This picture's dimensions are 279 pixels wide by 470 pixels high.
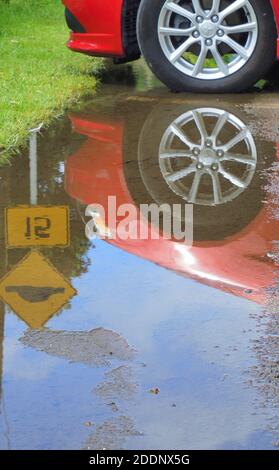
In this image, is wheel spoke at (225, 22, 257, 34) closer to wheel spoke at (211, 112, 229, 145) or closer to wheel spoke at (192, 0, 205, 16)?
wheel spoke at (192, 0, 205, 16)

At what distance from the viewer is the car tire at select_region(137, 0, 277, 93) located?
8023 millimetres

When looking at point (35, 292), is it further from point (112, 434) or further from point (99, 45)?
point (99, 45)

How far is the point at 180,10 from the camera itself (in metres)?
8.09

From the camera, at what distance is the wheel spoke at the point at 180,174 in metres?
6.06

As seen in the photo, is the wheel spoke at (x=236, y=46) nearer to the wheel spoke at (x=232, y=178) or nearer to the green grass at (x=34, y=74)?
the green grass at (x=34, y=74)

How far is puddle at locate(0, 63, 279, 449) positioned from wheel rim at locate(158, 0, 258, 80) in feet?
3.17

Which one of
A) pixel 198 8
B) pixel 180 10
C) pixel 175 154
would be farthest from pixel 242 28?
pixel 175 154

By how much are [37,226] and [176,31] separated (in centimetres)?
334

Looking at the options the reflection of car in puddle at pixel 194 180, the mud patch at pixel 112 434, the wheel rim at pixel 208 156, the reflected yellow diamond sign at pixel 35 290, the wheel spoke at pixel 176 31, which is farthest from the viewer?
the wheel spoke at pixel 176 31

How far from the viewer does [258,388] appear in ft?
11.9

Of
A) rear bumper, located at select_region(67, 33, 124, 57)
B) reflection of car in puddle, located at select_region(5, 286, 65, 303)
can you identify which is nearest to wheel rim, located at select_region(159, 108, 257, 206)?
rear bumper, located at select_region(67, 33, 124, 57)

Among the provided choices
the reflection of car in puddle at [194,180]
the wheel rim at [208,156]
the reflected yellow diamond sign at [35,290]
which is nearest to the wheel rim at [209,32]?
the reflection of car in puddle at [194,180]

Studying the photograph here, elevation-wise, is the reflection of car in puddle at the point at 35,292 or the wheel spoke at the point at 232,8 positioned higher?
the wheel spoke at the point at 232,8

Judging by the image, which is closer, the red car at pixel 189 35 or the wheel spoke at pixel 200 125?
the wheel spoke at pixel 200 125
